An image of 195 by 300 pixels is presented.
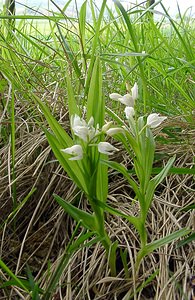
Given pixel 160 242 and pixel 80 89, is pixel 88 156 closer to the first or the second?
pixel 160 242

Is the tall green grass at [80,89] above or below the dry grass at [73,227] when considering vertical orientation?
above

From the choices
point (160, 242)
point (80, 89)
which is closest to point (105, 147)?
point (160, 242)

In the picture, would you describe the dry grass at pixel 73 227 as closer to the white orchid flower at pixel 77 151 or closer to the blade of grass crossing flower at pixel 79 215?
the blade of grass crossing flower at pixel 79 215

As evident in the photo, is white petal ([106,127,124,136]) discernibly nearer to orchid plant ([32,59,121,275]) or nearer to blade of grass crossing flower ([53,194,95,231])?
orchid plant ([32,59,121,275])

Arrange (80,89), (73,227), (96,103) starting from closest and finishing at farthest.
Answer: (96,103), (73,227), (80,89)

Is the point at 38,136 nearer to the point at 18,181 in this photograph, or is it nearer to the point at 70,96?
the point at 18,181

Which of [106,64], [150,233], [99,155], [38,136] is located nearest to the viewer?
[99,155]

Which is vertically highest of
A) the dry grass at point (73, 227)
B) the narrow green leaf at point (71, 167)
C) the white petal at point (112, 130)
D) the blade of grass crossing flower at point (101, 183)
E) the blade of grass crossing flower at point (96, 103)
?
the blade of grass crossing flower at point (96, 103)

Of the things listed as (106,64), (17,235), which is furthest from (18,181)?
(106,64)

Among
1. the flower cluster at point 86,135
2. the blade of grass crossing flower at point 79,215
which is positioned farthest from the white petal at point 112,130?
the blade of grass crossing flower at point 79,215
